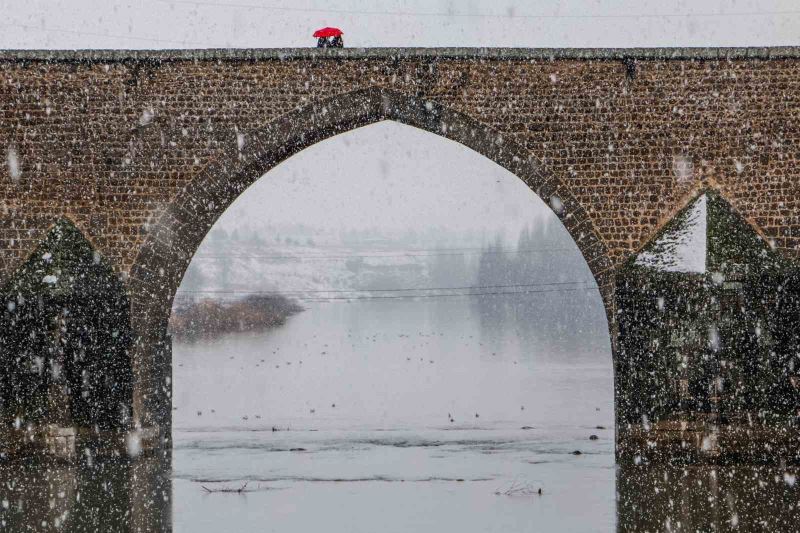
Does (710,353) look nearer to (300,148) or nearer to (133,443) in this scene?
(300,148)

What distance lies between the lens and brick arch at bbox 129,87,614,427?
14.5m

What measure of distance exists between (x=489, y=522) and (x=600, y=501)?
1.52 meters

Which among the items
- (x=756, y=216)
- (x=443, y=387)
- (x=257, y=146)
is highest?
(x=257, y=146)

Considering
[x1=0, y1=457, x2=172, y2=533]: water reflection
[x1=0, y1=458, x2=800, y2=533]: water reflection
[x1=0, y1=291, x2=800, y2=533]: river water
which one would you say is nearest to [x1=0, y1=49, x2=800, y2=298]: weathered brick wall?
[x1=0, y1=457, x2=172, y2=533]: water reflection

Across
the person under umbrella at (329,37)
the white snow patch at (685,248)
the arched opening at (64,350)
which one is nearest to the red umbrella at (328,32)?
the person under umbrella at (329,37)

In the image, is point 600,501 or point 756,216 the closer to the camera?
point 600,501

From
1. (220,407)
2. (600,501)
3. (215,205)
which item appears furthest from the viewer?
(220,407)

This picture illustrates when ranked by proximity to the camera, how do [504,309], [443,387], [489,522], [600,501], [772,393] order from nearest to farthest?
[489,522] < [600,501] < [772,393] < [443,387] < [504,309]

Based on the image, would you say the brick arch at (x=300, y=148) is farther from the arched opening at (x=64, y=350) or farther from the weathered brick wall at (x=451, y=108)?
the arched opening at (x=64, y=350)

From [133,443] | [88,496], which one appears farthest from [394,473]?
[88,496]

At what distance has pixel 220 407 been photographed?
22.8 m

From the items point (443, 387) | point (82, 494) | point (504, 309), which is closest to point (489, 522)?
point (82, 494)

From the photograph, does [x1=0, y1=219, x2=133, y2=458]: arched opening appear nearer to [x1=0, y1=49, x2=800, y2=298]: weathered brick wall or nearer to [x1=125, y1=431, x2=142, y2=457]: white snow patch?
[x1=125, y1=431, x2=142, y2=457]: white snow patch

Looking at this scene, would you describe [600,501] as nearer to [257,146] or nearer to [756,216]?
[756,216]
